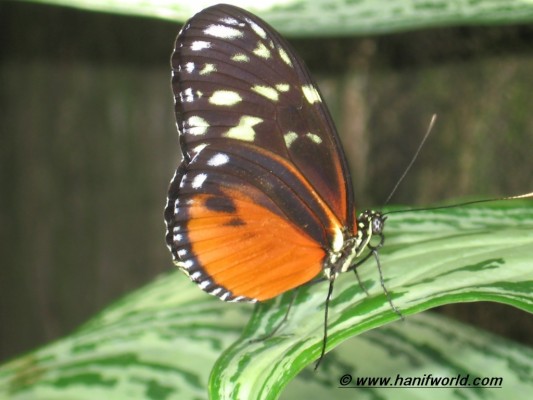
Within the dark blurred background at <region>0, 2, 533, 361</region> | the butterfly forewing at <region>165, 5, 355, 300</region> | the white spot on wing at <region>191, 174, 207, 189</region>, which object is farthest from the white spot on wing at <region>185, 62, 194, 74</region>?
the dark blurred background at <region>0, 2, 533, 361</region>

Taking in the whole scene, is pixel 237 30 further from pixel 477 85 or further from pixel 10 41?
pixel 10 41

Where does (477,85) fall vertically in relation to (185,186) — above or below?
above

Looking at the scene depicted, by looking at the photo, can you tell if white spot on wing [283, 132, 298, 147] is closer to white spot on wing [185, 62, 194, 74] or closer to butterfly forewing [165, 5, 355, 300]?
butterfly forewing [165, 5, 355, 300]

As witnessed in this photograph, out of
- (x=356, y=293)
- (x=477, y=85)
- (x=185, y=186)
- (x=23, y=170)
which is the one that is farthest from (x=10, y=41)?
(x=356, y=293)

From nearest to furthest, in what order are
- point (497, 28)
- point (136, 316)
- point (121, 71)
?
1. point (136, 316)
2. point (497, 28)
3. point (121, 71)

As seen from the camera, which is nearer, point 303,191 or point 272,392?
point 272,392

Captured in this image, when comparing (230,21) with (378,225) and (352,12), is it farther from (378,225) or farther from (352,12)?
(378,225)

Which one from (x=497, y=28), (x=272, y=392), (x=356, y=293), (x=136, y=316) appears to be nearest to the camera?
(x=272, y=392)
